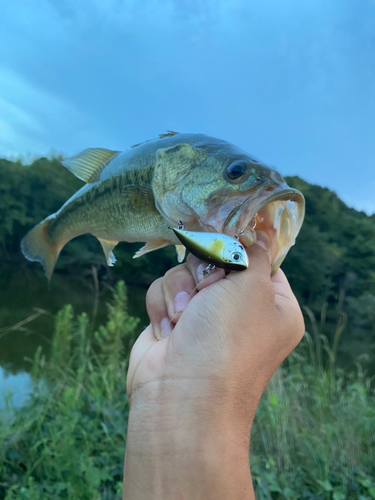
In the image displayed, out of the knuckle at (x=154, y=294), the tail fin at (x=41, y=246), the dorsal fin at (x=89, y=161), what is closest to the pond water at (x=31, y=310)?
the tail fin at (x=41, y=246)

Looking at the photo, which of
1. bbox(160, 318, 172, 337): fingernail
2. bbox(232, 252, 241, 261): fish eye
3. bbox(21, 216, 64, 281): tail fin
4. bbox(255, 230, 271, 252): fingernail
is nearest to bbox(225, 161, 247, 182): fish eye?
bbox(255, 230, 271, 252): fingernail

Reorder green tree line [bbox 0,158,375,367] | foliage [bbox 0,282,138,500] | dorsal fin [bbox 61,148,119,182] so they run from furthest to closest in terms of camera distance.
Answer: green tree line [bbox 0,158,375,367] < foliage [bbox 0,282,138,500] < dorsal fin [bbox 61,148,119,182]

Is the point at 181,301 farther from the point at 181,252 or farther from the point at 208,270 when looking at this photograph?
the point at 181,252

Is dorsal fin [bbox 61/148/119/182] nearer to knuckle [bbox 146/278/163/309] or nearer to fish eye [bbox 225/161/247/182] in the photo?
knuckle [bbox 146/278/163/309]

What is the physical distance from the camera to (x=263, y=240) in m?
1.34

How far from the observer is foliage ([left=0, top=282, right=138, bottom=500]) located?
265 cm

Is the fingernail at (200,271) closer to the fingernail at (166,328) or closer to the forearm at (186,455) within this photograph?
the fingernail at (166,328)

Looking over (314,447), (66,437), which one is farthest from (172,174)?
(314,447)

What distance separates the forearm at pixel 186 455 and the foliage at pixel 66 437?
1.69m

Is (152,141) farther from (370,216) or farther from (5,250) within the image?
(370,216)

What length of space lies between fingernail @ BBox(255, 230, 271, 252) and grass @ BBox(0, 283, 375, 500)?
2175 millimetres

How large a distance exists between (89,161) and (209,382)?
1604 millimetres

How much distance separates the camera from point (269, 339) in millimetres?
1232

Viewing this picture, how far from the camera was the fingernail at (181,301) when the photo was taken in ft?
4.50
